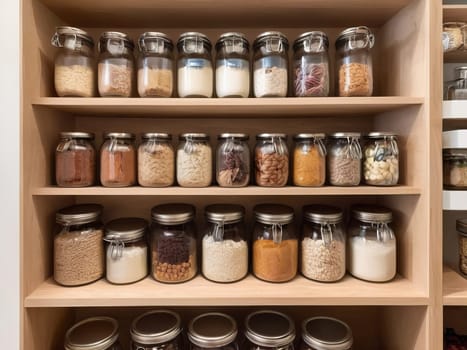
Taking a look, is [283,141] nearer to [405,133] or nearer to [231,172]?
[231,172]

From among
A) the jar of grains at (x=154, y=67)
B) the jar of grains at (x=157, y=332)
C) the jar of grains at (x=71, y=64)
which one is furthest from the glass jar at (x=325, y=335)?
the jar of grains at (x=71, y=64)

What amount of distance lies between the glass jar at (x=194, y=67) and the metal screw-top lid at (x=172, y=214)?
1.20 ft

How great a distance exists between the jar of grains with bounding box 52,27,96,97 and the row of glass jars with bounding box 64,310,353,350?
75 cm

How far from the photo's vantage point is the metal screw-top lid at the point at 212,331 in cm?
91

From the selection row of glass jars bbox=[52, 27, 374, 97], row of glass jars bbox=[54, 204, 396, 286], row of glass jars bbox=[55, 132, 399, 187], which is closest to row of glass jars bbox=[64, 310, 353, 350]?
row of glass jars bbox=[54, 204, 396, 286]

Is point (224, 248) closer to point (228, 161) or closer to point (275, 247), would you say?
point (275, 247)

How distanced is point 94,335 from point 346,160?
3.17 ft

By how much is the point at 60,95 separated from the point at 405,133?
106 centimetres

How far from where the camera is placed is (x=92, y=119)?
1127 millimetres

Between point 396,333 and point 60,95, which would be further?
point 396,333

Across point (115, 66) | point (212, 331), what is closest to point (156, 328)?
point (212, 331)

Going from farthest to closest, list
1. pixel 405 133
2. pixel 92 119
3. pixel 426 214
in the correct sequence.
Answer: pixel 92 119 < pixel 405 133 < pixel 426 214

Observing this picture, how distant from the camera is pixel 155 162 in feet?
2.93

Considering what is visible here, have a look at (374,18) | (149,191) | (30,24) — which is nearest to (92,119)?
(30,24)
